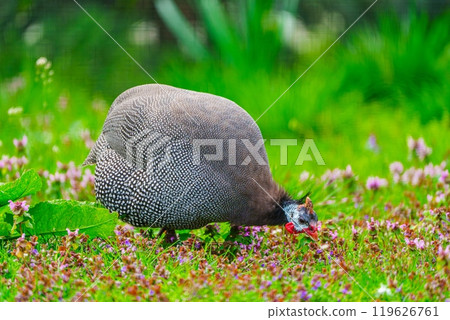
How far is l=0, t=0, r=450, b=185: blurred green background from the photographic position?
539 centimetres

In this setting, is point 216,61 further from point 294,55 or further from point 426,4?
point 426,4

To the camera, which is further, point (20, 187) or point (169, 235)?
point (169, 235)

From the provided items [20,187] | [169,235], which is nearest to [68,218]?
[20,187]

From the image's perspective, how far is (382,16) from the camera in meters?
7.30

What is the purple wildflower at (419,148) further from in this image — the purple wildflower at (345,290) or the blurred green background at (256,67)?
the purple wildflower at (345,290)

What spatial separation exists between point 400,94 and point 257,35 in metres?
1.24

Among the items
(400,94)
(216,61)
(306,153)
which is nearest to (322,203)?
(306,153)

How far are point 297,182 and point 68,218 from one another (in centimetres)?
132

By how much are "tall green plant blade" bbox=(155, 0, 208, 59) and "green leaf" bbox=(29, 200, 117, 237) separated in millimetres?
3977

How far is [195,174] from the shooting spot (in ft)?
10.8

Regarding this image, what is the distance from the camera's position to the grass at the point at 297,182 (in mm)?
2869

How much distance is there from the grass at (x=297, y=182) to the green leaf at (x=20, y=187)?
20 centimetres

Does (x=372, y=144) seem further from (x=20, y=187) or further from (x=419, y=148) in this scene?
(x=20, y=187)

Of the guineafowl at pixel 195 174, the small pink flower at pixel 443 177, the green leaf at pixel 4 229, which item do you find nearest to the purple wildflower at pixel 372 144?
the small pink flower at pixel 443 177
